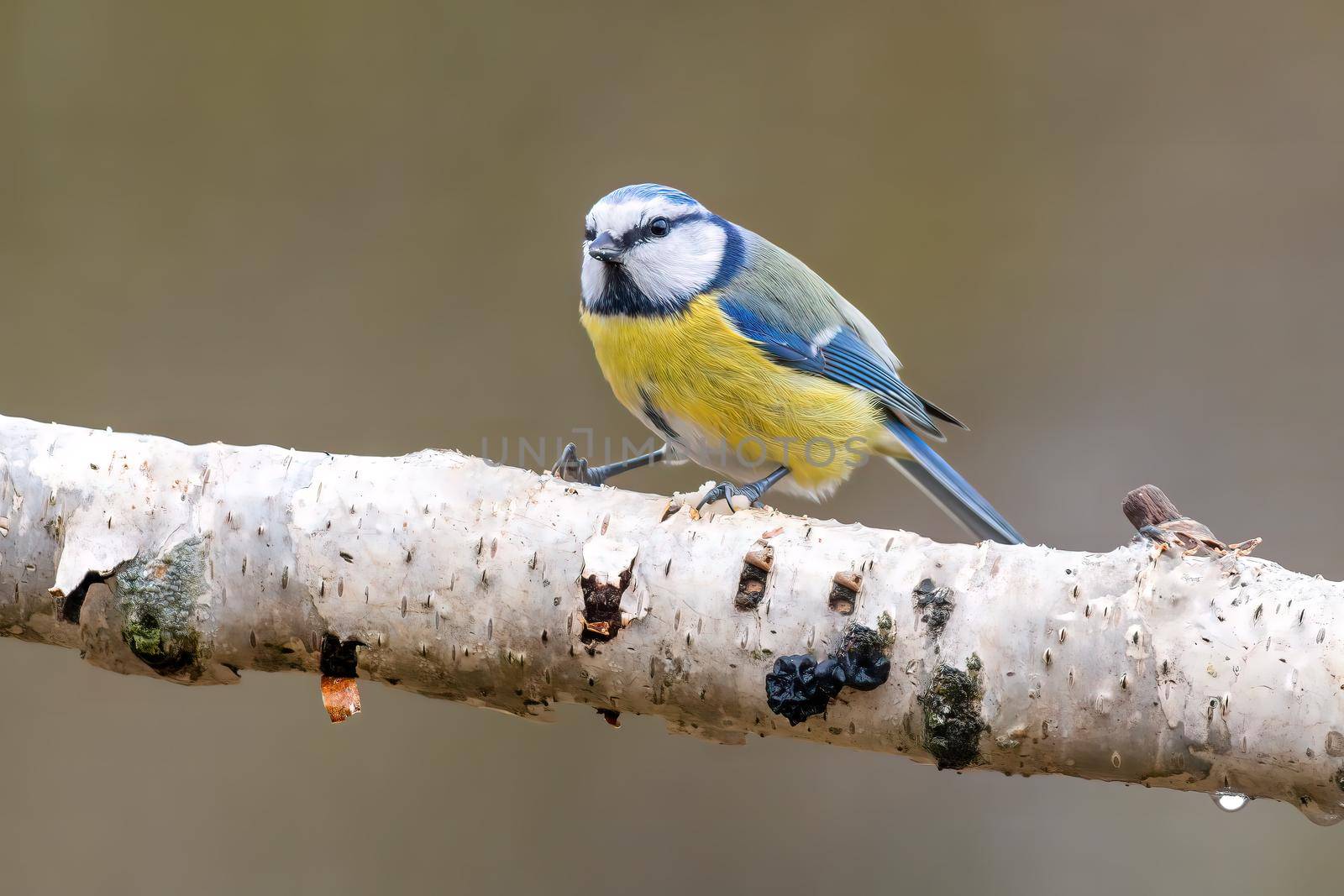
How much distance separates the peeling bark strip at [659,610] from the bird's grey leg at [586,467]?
24 cm

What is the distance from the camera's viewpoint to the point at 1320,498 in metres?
2.39

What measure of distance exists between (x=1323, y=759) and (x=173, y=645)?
951mm

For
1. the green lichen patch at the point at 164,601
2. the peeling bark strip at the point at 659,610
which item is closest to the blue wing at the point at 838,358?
the peeling bark strip at the point at 659,610

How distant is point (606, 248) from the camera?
1.43 meters

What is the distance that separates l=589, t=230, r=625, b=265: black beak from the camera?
1419 millimetres

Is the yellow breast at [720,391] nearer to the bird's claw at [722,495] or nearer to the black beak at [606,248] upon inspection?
the black beak at [606,248]

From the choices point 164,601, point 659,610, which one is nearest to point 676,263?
point 659,610

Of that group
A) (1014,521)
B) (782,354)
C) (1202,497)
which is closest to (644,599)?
(782,354)

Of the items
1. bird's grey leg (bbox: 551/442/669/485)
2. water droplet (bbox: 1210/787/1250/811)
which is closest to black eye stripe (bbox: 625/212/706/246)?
bird's grey leg (bbox: 551/442/669/485)

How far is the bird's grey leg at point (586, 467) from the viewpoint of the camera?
4.34ft

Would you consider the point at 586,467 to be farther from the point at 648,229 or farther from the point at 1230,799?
the point at 1230,799

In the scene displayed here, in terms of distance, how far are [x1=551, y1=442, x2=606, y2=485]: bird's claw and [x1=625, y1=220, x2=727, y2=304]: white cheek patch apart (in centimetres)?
24

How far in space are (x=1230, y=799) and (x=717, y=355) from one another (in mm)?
758

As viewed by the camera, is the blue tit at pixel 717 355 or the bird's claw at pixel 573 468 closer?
the bird's claw at pixel 573 468
